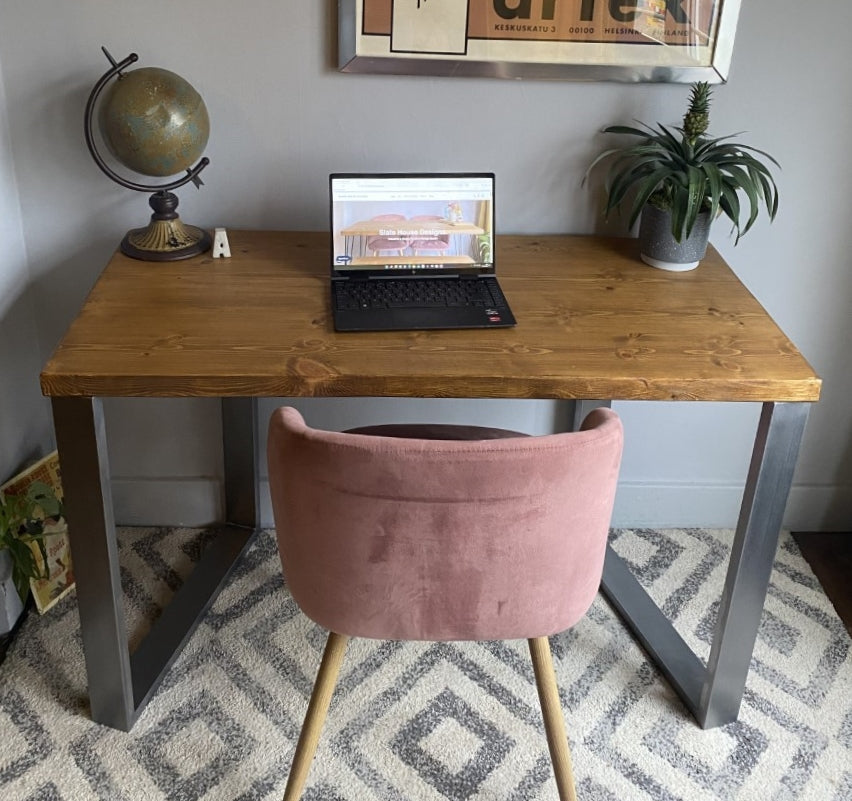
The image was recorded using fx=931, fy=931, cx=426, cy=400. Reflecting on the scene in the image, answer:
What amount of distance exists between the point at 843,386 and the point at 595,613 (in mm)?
783

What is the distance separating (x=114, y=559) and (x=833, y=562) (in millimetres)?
1633

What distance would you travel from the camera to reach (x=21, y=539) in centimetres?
177

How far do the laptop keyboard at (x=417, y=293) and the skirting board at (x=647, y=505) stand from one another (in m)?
0.76

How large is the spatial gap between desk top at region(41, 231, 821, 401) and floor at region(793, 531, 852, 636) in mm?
822

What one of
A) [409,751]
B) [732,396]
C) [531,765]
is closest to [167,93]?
[732,396]

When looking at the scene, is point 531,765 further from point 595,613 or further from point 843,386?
point 843,386

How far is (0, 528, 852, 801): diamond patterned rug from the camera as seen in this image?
1.60 m

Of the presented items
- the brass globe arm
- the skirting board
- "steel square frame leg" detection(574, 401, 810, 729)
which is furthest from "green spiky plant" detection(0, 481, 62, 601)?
"steel square frame leg" detection(574, 401, 810, 729)

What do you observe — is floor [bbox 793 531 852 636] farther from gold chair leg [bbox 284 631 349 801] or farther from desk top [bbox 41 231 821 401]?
gold chair leg [bbox 284 631 349 801]

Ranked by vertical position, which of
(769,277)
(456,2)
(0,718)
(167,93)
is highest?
(456,2)

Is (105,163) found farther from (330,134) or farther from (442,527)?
(442,527)

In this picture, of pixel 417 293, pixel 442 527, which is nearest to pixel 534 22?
pixel 417 293

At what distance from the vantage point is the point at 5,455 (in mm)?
1865

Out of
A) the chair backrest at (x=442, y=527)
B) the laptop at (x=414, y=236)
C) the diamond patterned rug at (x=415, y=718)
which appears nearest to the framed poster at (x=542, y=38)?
the laptop at (x=414, y=236)
